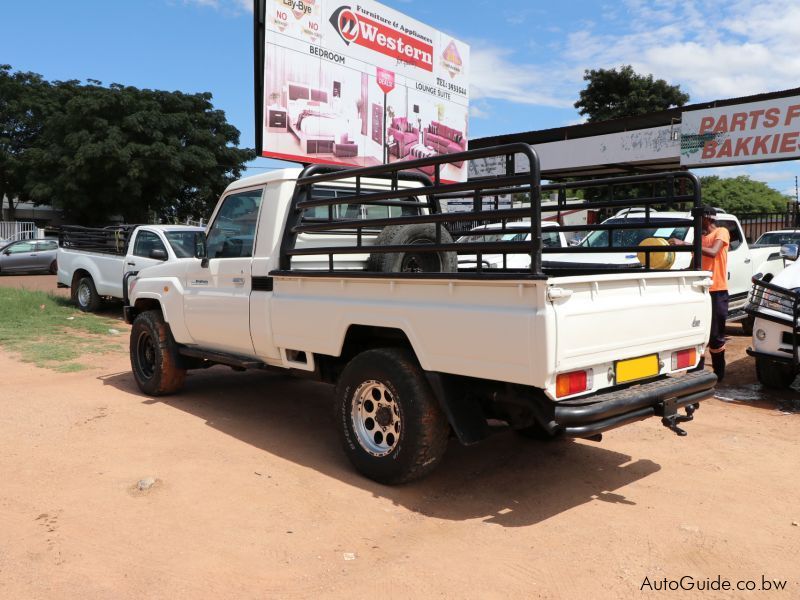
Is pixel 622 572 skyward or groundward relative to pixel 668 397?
groundward

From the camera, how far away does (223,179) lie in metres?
34.5

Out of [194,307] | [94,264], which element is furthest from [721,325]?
[94,264]

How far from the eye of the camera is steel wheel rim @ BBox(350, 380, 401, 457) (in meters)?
4.16

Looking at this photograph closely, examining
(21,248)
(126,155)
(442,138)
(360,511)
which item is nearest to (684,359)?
(360,511)

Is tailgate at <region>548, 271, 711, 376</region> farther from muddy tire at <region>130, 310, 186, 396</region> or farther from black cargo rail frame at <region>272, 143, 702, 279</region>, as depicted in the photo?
muddy tire at <region>130, 310, 186, 396</region>

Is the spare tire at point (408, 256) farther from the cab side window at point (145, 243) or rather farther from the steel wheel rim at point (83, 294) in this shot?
the steel wheel rim at point (83, 294)

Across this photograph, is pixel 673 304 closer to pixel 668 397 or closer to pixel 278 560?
pixel 668 397

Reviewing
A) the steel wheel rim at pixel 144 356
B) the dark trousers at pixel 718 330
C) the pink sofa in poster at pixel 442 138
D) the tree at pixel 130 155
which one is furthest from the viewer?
the tree at pixel 130 155

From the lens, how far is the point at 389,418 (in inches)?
165

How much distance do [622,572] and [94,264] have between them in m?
12.2

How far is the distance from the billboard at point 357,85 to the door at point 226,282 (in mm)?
4733

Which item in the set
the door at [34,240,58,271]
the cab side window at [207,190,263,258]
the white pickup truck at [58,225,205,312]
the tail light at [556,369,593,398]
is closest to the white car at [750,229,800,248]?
the white pickup truck at [58,225,205,312]

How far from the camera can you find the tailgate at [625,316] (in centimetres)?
343

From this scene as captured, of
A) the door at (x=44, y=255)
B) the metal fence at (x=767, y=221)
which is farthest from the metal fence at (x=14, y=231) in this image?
the metal fence at (x=767, y=221)
